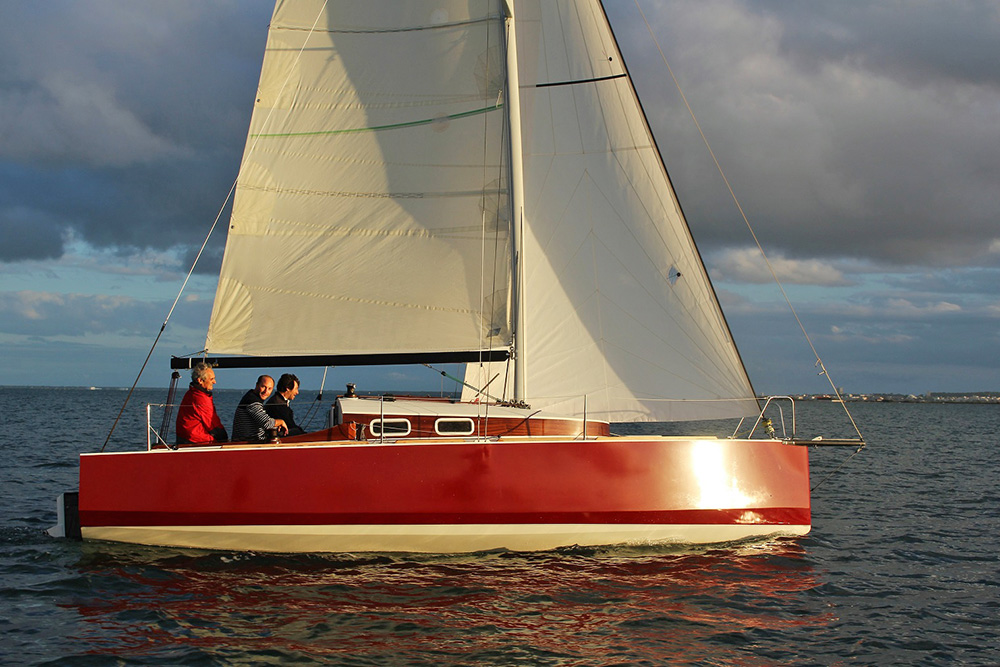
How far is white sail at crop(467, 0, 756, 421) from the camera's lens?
10148 millimetres

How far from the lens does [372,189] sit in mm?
10344

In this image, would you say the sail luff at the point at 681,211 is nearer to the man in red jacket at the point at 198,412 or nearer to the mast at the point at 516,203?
the mast at the point at 516,203

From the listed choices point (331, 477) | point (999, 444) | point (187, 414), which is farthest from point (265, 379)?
point (999, 444)

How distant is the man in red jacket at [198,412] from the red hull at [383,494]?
0.69m

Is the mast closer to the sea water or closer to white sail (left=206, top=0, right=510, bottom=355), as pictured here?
white sail (left=206, top=0, right=510, bottom=355)

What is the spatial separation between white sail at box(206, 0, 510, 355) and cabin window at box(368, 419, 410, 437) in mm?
1079

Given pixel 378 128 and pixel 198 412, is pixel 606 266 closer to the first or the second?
pixel 378 128

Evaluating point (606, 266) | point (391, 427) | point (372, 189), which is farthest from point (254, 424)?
point (606, 266)

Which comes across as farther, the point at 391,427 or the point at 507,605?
the point at 391,427

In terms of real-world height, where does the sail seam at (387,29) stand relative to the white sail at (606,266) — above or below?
above

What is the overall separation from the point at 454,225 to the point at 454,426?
8.33 ft

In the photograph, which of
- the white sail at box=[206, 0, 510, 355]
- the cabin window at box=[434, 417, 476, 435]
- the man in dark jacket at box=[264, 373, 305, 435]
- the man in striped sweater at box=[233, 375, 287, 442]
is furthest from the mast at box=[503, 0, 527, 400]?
the man in striped sweater at box=[233, 375, 287, 442]

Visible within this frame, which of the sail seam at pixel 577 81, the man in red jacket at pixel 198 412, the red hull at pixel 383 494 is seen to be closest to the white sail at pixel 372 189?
the man in red jacket at pixel 198 412

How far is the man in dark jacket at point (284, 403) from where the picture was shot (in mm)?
9781
